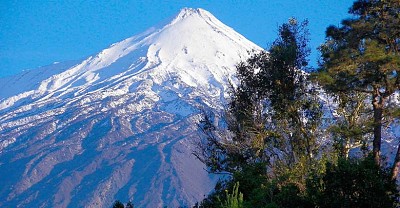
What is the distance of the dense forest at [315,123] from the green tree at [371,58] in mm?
34

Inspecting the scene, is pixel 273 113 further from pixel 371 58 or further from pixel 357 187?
pixel 357 187

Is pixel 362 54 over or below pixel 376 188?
over

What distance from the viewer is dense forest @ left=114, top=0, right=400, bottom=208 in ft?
52.5

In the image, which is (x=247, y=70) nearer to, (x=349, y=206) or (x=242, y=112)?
(x=242, y=112)

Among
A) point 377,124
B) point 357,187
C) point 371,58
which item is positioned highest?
point 371,58

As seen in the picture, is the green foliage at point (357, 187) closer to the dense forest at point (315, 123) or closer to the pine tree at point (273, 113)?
the dense forest at point (315, 123)

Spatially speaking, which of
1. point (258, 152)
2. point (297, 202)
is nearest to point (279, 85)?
point (258, 152)

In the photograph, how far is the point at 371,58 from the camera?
18.8 metres

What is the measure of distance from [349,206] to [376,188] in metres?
0.82

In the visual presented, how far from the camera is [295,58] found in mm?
25219

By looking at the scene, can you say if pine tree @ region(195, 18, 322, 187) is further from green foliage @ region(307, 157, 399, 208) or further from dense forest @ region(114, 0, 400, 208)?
green foliage @ region(307, 157, 399, 208)

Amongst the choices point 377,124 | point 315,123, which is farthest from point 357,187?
point 315,123

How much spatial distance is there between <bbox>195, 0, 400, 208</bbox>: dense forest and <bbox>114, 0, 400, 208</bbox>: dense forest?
0.04 meters

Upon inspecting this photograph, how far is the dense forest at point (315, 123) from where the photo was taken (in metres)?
16.0
